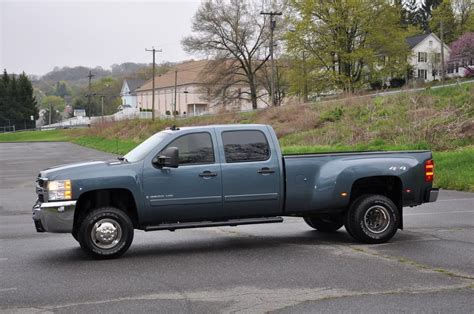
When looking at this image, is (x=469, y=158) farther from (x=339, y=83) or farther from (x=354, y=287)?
(x=339, y=83)

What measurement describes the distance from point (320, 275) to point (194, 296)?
1.68m

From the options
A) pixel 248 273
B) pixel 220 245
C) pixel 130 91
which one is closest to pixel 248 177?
pixel 220 245

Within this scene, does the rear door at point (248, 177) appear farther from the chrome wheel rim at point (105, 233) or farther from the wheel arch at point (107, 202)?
the chrome wheel rim at point (105, 233)

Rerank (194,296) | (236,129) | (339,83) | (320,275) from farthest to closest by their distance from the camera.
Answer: (339,83) < (236,129) < (320,275) < (194,296)

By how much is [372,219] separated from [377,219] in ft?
0.28

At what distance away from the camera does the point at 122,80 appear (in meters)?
162

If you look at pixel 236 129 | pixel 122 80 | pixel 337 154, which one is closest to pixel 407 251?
pixel 337 154

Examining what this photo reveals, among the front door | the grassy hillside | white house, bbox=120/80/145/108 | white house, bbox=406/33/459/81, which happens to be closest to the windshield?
the front door

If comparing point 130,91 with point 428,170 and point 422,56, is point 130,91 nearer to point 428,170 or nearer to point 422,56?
point 422,56

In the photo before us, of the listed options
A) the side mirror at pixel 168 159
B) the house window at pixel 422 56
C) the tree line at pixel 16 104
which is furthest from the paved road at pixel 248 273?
the tree line at pixel 16 104

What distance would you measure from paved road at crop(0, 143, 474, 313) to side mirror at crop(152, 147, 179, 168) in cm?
131

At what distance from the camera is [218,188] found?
28.7 ft

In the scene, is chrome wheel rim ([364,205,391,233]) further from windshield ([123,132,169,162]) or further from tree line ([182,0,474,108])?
tree line ([182,0,474,108])

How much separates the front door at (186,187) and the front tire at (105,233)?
0.44m
